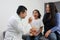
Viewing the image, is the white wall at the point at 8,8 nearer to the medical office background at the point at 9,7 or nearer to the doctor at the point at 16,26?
the medical office background at the point at 9,7

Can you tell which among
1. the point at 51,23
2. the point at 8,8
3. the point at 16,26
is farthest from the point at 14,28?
the point at 8,8

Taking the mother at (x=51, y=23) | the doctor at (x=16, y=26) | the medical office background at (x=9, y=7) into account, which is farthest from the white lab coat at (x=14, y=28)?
the medical office background at (x=9, y=7)

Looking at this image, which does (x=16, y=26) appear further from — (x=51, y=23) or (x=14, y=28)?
(x=51, y=23)

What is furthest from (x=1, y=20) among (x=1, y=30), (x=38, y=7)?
(x=38, y=7)

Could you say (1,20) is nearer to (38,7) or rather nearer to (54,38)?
(38,7)

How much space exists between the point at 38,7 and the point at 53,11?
169cm

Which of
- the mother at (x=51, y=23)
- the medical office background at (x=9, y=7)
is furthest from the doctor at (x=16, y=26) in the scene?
the medical office background at (x=9, y=7)

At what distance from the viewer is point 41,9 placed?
501cm

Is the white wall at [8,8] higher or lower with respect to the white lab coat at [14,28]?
higher

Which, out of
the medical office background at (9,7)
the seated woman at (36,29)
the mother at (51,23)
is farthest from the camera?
the medical office background at (9,7)

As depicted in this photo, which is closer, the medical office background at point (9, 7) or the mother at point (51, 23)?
the mother at point (51, 23)

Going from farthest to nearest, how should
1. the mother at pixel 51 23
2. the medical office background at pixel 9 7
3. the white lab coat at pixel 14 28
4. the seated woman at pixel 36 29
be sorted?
the medical office background at pixel 9 7 < the seated woman at pixel 36 29 < the mother at pixel 51 23 < the white lab coat at pixel 14 28

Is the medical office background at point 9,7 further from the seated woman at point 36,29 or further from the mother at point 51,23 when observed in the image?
the mother at point 51,23

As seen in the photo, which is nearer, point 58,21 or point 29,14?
point 58,21
